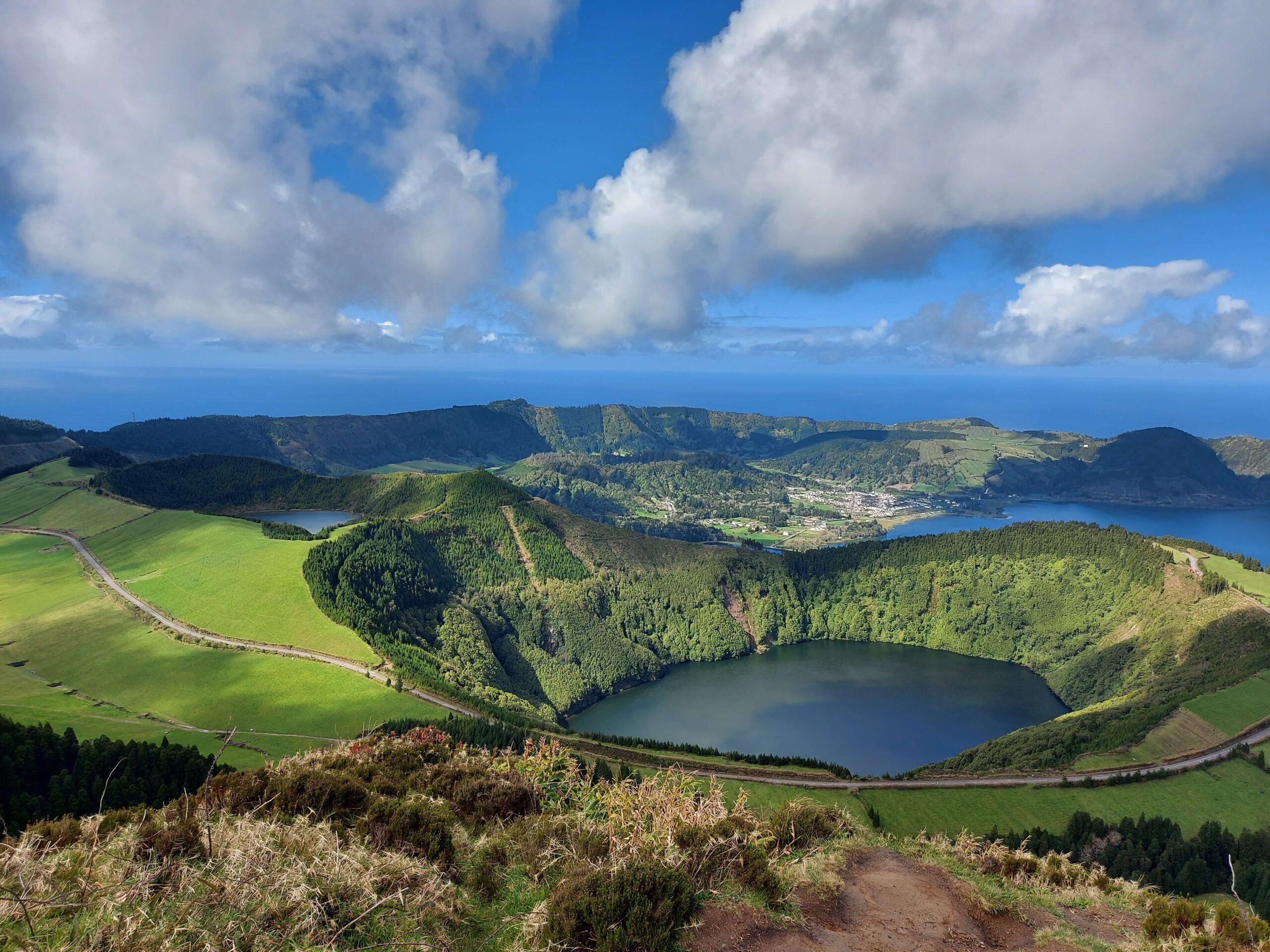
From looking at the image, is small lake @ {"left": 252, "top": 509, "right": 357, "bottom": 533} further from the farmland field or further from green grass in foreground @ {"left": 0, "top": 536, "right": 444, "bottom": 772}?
the farmland field

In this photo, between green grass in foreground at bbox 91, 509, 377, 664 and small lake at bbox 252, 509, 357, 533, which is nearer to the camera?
green grass in foreground at bbox 91, 509, 377, 664

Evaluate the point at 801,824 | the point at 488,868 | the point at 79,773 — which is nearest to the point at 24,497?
the point at 79,773

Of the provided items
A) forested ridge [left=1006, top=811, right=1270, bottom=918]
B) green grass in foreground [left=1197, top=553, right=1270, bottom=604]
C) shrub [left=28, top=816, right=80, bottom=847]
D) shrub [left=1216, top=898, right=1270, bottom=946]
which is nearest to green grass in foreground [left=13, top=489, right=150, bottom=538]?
shrub [left=28, top=816, right=80, bottom=847]

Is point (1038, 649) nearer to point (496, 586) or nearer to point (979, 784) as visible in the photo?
point (979, 784)

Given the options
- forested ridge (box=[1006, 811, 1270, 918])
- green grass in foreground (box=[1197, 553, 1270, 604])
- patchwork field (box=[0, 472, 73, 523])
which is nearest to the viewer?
forested ridge (box=[1006, 811, 1270, 918])

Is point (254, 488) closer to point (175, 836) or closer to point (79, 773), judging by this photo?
point (79, 773)

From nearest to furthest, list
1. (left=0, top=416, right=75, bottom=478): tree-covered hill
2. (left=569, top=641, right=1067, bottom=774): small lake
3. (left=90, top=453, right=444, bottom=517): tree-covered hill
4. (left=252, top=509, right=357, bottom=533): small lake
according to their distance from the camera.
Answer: (left=569, top=641, right=1067, bottom=774): small lake < (left=252, top=509, right=357, bottom=533): small lake < (left=90, top=453, right=444, bottom=517): tree-covered hill < (left=0, top=416, right=75, bottom=478): tree-covered hill
